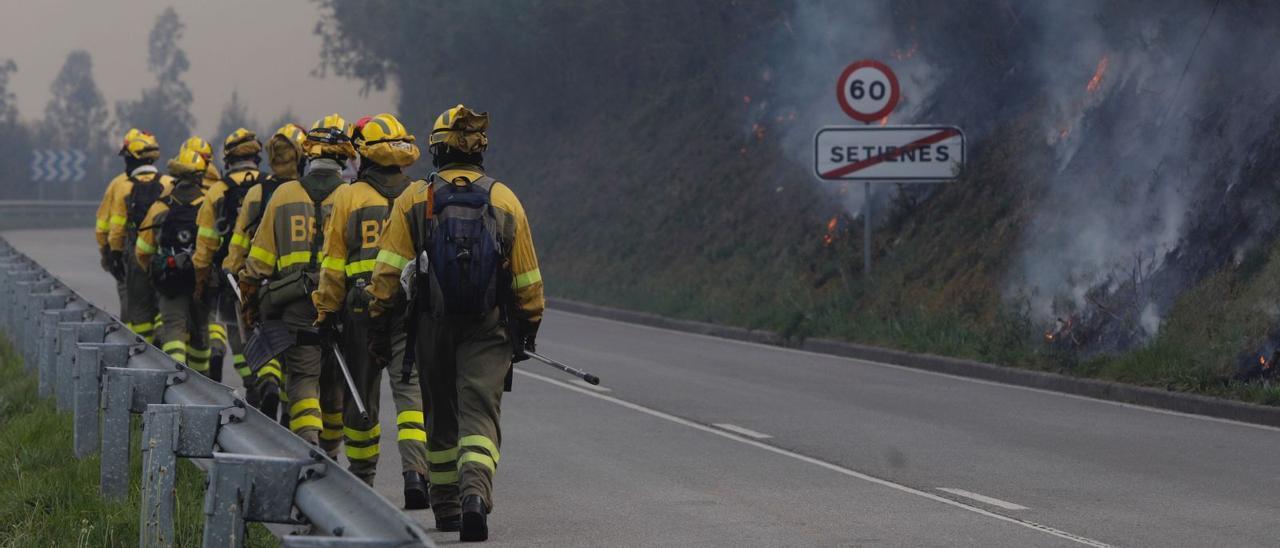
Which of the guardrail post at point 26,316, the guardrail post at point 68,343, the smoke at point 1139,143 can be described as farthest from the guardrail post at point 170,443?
the smoke at point 1139,143

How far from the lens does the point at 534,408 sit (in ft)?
48.4

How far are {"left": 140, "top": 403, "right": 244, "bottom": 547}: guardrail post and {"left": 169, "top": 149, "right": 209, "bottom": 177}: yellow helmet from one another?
7.67 m

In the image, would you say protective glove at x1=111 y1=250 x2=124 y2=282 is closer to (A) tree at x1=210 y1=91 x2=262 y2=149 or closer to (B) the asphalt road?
(B) the asphalt road

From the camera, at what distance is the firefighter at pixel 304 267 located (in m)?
9.98

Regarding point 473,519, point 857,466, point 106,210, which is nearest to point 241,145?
point 106,210

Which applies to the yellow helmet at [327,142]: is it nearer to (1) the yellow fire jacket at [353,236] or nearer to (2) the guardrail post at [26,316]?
(1) the yellow fire jacket at [353,236]

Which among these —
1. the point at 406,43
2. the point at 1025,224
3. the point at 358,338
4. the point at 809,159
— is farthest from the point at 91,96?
the point at 358,338

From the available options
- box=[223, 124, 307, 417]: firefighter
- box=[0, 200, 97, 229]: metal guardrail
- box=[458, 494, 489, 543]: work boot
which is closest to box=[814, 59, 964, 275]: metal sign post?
box=[223, 124, 307, 417]: firefighter

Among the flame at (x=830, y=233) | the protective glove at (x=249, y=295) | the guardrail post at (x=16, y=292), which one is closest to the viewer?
the protective glove at (x=249, y=295)

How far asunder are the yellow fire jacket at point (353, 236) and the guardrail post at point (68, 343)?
60.7 inches

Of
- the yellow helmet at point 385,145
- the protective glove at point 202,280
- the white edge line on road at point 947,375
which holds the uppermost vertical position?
the yellow helmet at point 385,145

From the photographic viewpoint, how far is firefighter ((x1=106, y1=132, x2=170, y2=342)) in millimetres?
15078

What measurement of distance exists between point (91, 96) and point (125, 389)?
134 m

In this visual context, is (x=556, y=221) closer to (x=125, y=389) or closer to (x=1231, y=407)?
(x=1231, y=407)
